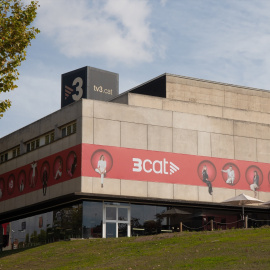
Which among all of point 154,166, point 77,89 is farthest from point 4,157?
point 77,89

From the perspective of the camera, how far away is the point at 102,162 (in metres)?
51.9

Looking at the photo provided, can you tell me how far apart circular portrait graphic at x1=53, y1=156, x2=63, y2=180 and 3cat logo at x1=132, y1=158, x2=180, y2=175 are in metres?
5.85

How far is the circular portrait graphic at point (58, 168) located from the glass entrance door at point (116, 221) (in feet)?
16.2

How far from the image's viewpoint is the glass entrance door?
50812 millimetres

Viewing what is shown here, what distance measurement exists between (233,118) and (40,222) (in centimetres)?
1996

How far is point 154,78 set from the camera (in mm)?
61125

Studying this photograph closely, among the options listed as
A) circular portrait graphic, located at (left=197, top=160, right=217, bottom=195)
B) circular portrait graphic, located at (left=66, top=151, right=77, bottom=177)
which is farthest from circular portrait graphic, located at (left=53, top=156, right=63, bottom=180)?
circular portrait graphic, located at (left=197, top=160, right=217, bottom=195)

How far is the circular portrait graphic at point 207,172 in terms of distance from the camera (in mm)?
56219

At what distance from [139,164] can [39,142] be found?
1011 centimetres


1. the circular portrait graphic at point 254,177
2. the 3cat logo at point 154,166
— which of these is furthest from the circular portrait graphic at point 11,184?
the circular portrait graphic at point 254,177

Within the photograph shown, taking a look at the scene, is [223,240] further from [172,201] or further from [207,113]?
[207,113]

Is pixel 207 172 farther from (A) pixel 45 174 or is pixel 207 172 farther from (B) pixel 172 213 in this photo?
(A) pixel 45 174

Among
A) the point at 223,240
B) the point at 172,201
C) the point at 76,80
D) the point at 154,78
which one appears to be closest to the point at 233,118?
the point at 154,78

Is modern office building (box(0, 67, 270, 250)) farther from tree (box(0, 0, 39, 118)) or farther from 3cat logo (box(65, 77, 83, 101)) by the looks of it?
3cat logo (box(65, 77, 83, 101))
